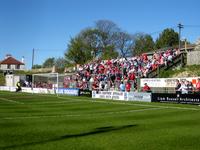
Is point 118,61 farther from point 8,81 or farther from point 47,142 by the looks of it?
point 47,142

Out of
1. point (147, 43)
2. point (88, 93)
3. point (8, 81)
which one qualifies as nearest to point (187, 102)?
point (88, 93)

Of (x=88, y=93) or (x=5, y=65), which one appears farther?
(x=5, y=65)

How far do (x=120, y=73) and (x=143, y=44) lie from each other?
211 ft

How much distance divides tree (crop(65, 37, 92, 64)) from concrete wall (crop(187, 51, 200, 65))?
209ft

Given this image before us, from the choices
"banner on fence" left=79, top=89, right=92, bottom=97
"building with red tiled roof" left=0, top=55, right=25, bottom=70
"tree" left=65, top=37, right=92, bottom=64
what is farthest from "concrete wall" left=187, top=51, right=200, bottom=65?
"building with red tiled roof" left=0, top=55, right=25, bottom=70

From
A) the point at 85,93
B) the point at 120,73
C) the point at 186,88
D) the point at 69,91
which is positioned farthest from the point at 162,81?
the point at 69,91

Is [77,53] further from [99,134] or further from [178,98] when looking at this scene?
[99,134]

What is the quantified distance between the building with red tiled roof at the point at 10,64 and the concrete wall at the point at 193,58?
327 ft

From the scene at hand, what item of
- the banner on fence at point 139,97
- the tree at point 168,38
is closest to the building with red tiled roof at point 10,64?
the tree at point 168,38

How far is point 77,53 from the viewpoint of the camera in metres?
106

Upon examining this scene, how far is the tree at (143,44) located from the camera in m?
108

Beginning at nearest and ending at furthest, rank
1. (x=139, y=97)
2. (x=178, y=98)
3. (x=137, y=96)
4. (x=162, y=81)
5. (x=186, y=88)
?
(x=178, y=98) < (x=186, y=88) < (x=139, y=97) < (x=137, y=96) < (x=162, y=81)

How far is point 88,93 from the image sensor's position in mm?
44500

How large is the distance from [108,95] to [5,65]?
102m
